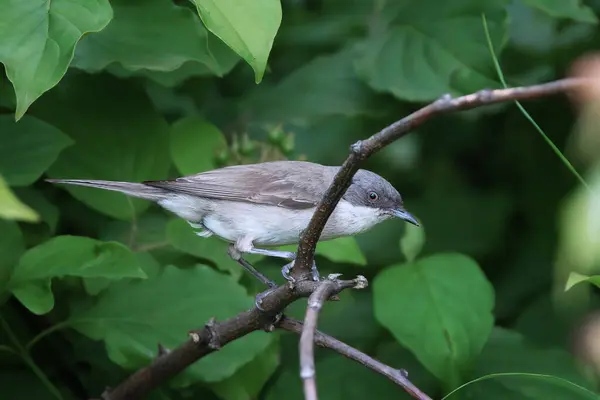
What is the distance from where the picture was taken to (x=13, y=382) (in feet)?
9.88

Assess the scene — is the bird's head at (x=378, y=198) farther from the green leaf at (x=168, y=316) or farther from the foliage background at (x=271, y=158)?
the green leaf at (x=168, y=316)

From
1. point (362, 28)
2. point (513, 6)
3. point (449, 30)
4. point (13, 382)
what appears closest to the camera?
point (13, 382)

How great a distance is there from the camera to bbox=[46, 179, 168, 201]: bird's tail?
277 centimetres

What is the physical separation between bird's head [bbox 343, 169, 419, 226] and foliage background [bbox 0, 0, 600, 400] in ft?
0.43

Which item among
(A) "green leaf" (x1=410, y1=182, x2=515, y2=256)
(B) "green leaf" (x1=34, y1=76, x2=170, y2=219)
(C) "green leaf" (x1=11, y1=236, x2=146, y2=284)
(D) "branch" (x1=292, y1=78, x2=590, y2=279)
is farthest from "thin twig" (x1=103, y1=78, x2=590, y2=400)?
(A) "green leaf" (x1=410, y1=182, x2=515, y2=256)

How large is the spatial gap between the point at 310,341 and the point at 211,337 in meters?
1.02

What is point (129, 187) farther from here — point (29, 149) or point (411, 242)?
point (411, 242)

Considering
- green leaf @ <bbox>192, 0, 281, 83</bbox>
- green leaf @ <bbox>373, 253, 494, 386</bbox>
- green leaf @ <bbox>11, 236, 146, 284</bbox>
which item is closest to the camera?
green leaf @ <bbox>192, 0, 281, 83</bbox>

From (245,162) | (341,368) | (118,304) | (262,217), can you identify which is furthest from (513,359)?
(118,304)

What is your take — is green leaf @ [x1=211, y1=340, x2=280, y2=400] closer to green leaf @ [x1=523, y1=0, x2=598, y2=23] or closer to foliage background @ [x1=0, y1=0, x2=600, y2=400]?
foliage background @ [x1=0, y1=0, x2=600, y2=400]

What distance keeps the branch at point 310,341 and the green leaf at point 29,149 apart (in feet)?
4.65

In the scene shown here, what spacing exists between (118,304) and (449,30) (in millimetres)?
1829

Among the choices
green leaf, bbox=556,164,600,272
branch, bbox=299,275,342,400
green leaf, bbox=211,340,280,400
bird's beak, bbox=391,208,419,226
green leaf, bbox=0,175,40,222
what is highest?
green leaf, bbox=556,164,600,272

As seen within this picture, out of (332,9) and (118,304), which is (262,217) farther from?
(332,9)
